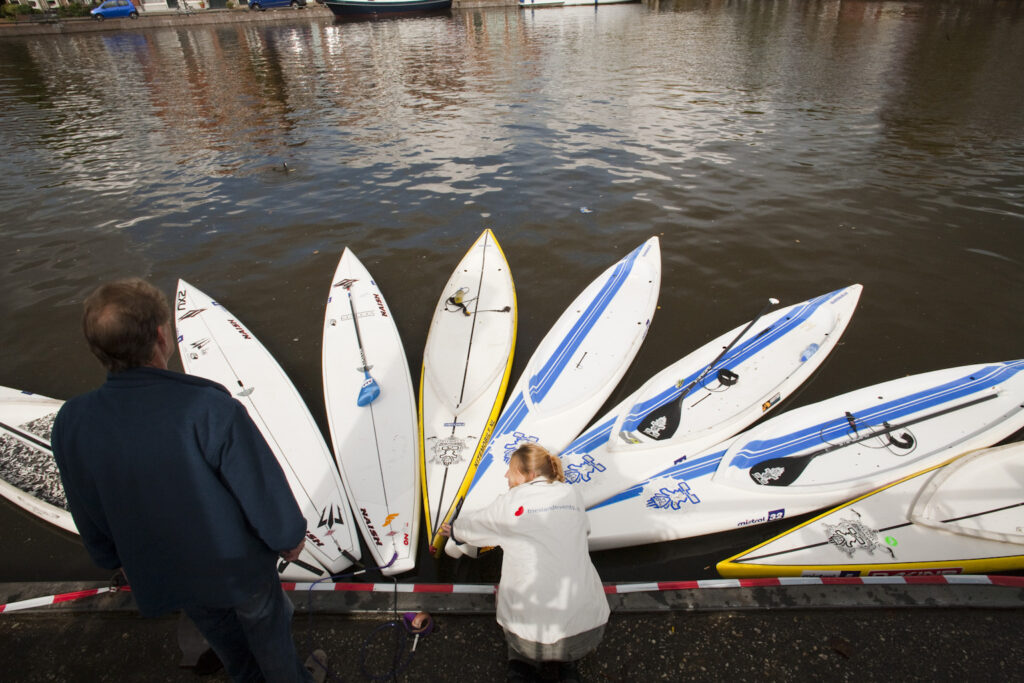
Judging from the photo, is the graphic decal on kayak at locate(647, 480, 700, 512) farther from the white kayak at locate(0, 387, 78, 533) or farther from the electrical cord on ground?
the white kayak at locate(0, 387, 78, 533)

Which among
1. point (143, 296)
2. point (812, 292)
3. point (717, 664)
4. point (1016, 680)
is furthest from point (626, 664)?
point (812, 292)

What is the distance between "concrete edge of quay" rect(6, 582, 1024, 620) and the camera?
3.00m

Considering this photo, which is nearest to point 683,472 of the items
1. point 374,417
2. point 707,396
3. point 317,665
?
point 707,396

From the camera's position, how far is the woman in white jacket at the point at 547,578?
7.59 feet

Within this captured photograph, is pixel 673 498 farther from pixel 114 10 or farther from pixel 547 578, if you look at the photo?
pixel 114 10

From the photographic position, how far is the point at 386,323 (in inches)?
248

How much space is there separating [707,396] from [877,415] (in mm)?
1561

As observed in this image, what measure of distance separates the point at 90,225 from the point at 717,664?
11668 millimetres

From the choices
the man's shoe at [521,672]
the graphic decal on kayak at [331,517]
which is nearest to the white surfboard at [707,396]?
the man's shoe at [521,672]

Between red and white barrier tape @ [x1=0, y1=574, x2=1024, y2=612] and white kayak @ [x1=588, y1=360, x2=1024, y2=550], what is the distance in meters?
0.75

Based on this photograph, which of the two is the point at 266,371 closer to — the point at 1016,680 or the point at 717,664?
the point at 717,664

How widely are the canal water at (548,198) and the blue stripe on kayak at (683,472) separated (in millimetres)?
426

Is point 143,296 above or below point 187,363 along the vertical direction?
above

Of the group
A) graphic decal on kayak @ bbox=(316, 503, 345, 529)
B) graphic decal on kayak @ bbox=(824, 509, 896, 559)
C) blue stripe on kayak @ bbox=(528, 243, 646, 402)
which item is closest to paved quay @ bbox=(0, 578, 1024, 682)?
graphic decal on kayak @ bbox=(824, 509, 896, 559)
